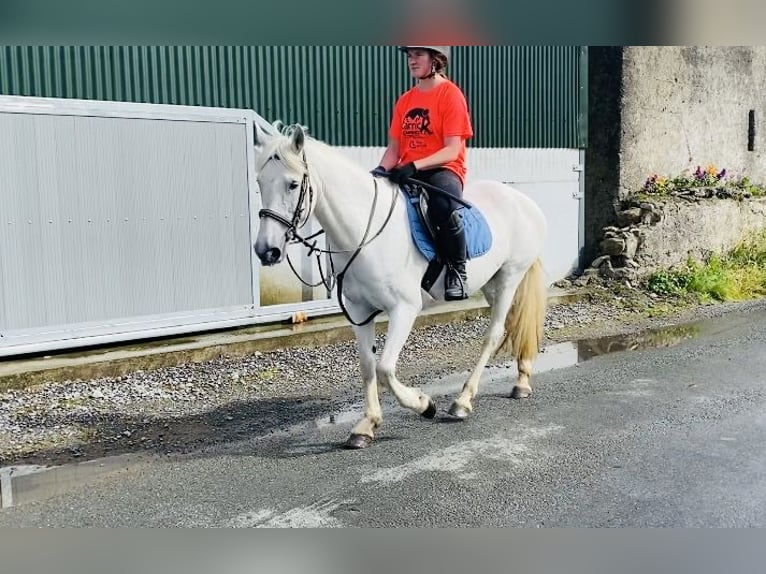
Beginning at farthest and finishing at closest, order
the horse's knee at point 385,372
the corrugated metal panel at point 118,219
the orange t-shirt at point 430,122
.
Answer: the corrugated metal panel at point 118,219 → the orange t-shirt at point 430,122 → the horse's knee at point 385,372

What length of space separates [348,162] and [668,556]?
2.69m

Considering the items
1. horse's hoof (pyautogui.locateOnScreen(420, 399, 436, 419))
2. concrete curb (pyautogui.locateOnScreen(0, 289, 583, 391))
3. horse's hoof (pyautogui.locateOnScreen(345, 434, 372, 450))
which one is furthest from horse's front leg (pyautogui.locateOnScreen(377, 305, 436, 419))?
concrete curb (pyautogui.locateOnScreen(0, 289, 583, 391))

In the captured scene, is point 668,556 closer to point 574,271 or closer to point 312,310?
point 312,310

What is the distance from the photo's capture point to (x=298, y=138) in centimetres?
418

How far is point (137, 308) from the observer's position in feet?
22.4

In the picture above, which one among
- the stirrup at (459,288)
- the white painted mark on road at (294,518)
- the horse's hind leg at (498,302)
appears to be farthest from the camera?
the horse's hind leg at (498,302)

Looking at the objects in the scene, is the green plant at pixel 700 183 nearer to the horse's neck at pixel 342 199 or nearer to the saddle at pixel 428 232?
the saddle at pixel 428 232

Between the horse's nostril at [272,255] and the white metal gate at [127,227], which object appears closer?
the horse's nostril at [272,255]

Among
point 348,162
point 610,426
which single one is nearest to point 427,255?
point 348,162

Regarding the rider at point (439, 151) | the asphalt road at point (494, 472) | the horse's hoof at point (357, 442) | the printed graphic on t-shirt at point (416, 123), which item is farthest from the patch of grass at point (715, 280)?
the horse's hoof at point (357, 442)

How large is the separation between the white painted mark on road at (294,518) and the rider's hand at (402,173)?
1999mm

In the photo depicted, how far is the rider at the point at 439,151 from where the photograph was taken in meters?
4.83

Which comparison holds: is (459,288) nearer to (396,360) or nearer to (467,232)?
(467,232)

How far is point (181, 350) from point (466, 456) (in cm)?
302
